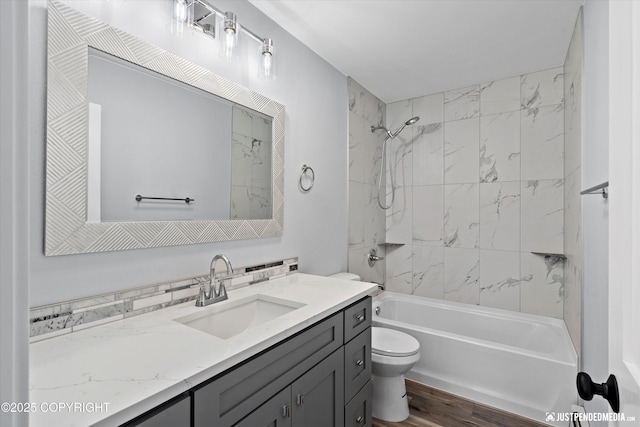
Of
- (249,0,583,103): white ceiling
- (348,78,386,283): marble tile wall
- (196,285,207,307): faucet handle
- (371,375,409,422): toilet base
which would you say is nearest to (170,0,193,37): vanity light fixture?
(249,0,583,103): white ceiling

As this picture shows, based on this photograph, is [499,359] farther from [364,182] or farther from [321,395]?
[364,182]

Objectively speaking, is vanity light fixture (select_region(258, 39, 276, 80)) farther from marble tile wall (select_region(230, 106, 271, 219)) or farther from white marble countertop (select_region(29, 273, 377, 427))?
white marble countertop (select_region(29, 273, 377, 427))

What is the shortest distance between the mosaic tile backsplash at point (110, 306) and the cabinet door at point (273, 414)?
60 cm

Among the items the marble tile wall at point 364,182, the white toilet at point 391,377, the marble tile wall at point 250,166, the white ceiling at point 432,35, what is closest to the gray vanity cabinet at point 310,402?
the white toilet at point 391,377

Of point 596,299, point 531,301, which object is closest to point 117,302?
point 596,299

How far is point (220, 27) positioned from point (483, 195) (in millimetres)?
2533

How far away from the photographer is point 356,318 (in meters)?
1.54

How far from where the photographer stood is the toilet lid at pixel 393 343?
6.46ft

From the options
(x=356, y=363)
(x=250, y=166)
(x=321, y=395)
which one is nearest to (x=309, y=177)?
(x=250, y=166)

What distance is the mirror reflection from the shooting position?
111cm

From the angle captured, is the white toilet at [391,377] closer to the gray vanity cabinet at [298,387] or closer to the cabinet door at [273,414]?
the gray vanity cabinet at [298,387]

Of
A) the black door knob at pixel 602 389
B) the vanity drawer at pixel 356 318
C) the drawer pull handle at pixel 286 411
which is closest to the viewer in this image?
the black door knob at pixel 602 389

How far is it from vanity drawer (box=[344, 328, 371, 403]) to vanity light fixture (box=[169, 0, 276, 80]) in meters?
1.53

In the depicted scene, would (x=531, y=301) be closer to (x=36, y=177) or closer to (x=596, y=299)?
(x=596, y=299)
